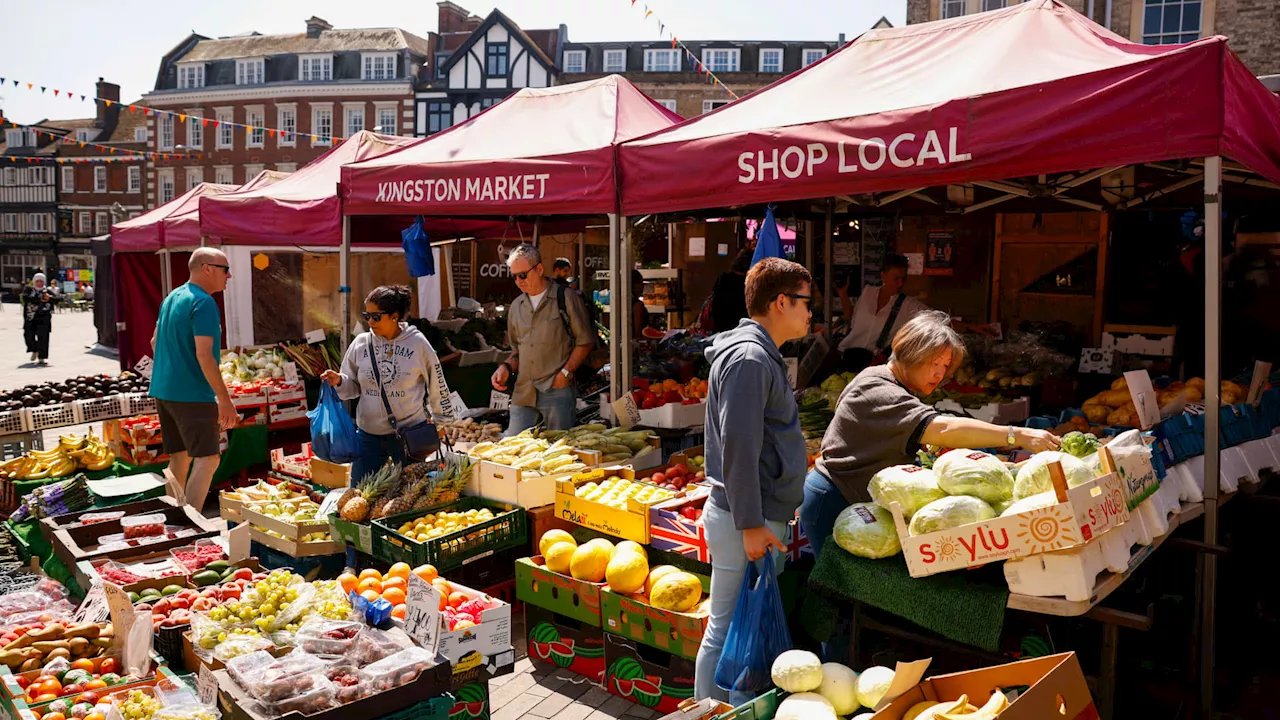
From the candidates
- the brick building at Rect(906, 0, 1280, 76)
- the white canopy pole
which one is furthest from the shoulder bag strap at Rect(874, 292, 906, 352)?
the brick building at Rect(906, 0, 1280, 76)

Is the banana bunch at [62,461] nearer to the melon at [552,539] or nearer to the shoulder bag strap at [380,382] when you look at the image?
the shoulder bag strap at [380,382]

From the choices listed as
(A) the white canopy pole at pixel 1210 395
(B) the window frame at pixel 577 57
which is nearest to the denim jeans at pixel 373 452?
(A) the white canopy pole at pixel 1210 395

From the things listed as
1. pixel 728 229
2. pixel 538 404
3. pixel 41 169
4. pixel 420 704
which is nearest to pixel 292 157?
pixel 41 169

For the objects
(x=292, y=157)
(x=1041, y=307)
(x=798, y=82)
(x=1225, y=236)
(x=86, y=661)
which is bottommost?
(x=86, y=661)

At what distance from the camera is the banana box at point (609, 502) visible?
448 cm

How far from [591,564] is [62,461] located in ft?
17.6

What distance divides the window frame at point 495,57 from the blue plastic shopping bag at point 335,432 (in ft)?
128

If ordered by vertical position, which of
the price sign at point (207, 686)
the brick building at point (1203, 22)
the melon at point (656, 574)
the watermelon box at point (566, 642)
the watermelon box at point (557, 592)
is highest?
the brick building at point (1203, 22)

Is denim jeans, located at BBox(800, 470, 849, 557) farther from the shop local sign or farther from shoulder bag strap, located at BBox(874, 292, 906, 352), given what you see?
shoulder bag strap, located at BBox(874, 292, 906, 352)

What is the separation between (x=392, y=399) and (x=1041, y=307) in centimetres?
600

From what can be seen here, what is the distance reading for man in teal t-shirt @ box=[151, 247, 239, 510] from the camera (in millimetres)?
6176

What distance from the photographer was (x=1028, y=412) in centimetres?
598

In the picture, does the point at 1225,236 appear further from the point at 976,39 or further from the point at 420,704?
the point at 420,704

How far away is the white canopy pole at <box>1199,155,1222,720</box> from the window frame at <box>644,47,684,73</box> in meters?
40.1
